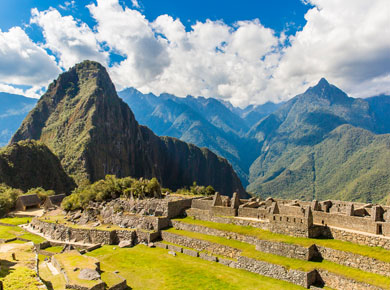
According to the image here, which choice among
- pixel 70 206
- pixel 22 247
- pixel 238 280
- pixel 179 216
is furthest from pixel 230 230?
pixel 70 206

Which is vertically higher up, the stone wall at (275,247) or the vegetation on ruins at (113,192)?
the vegetation on ruins at (113,192)

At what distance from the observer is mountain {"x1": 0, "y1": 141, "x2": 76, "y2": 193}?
98.4m

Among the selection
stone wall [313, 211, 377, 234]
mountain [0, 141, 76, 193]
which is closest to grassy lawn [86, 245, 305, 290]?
stone wall [313, 211, 377, 234]

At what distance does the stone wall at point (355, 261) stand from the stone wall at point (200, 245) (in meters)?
6.67

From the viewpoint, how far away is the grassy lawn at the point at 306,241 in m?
18.3

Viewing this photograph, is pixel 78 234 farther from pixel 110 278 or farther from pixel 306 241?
pixel 306 241

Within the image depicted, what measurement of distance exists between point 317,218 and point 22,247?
2757 centimetres

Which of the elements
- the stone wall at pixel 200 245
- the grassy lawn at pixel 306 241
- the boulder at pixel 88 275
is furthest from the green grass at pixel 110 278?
the grassy lawn at pixel 306 241

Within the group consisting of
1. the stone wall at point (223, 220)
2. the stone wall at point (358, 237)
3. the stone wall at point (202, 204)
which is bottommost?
the stone wall at point (223, 220)

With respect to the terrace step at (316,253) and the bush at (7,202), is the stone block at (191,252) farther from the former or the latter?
the bush at (7,202)

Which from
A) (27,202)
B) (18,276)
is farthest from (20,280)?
(27,202)

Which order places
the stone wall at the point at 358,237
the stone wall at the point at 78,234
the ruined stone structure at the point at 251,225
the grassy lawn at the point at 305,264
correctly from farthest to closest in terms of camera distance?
the stone wall at the point at 78,234, the ruined stone structure at the point at 251,225, the stone wall at the point at 358,237, the grassy lawn at the point at 305,264

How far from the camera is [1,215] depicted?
165 ft

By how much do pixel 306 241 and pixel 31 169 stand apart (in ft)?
373
